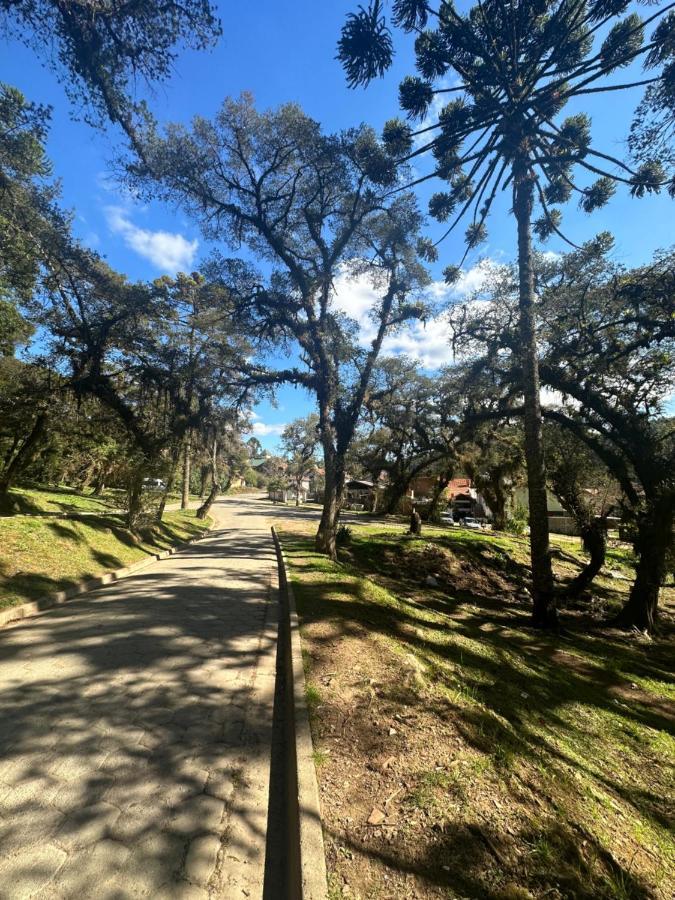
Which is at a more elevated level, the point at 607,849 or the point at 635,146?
the point at 635,146

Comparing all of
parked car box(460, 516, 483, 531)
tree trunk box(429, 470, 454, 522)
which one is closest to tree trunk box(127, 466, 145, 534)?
tree trunk box(429, 470, 454, 522)

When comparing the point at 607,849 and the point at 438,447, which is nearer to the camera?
the point at 607,849

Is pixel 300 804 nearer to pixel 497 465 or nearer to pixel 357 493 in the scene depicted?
pixel 497 465

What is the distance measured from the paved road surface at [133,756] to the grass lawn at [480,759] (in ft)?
2.15

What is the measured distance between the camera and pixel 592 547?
1114 centimetres

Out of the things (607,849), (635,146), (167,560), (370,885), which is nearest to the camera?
(370,885)

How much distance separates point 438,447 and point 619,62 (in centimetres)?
1867

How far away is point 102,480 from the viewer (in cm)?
3030

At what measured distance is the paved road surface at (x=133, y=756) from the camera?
7.02 feet

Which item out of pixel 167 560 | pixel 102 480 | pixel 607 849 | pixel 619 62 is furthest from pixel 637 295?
pixel 102 480

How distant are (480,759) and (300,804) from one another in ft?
5.10

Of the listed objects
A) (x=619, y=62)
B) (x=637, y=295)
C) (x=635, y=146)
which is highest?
(x=619, y=62)

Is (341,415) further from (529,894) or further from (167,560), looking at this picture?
(529,894)

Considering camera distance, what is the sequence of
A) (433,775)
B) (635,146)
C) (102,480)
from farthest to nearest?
(102,480) < (635,146) < (433,775)
